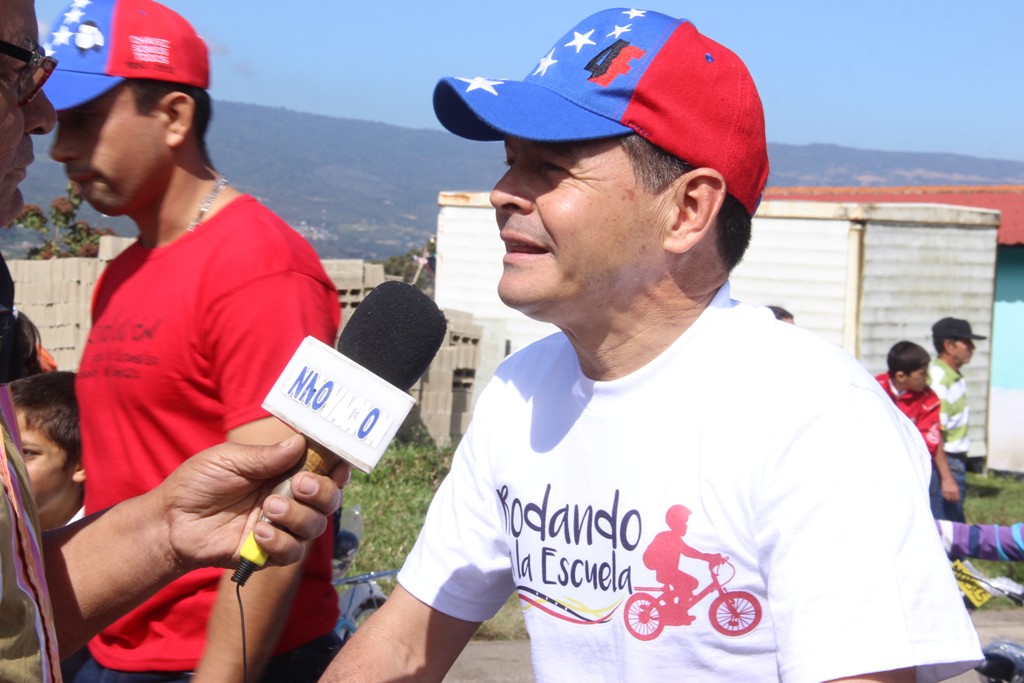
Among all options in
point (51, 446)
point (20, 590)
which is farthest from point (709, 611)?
point (51, 446)

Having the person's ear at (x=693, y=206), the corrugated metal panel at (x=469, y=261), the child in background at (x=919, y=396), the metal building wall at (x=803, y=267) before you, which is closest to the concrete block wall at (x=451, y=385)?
the corrugated metal panel at (x=469, y=261)

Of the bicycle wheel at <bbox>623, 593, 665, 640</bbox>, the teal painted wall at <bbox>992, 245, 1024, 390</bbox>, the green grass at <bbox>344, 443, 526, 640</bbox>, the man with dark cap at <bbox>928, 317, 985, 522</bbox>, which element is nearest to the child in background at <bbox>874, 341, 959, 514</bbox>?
the man with dark cap at <bbox>928, 317, 985, 522</bbox>

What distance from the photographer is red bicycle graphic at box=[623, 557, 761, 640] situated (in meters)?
1.92

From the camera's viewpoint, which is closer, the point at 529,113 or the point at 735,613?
the point at 735,613

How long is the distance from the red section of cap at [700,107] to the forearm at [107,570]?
4.13 feet

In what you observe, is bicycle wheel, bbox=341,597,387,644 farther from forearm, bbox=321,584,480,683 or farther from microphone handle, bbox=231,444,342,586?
microphone handle, bbox=231,444,342,586

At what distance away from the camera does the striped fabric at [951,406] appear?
9.80 meters

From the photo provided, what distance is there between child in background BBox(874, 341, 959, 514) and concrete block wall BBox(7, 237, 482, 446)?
4559 mm

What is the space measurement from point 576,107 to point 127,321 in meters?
1.33

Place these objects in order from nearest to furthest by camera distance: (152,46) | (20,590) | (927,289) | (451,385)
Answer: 1. (20,590)
2. (152,46)
3. (451,385)
4. (927,289)

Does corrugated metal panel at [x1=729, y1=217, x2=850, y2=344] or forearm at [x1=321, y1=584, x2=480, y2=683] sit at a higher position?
corrugated metal panel at [x1=729, y1=217, x2=850, y2=344]

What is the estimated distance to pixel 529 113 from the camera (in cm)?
222

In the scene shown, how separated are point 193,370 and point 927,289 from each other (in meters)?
14.0

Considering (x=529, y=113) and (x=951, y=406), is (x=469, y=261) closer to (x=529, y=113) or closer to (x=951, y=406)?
(x=951, y=406)
